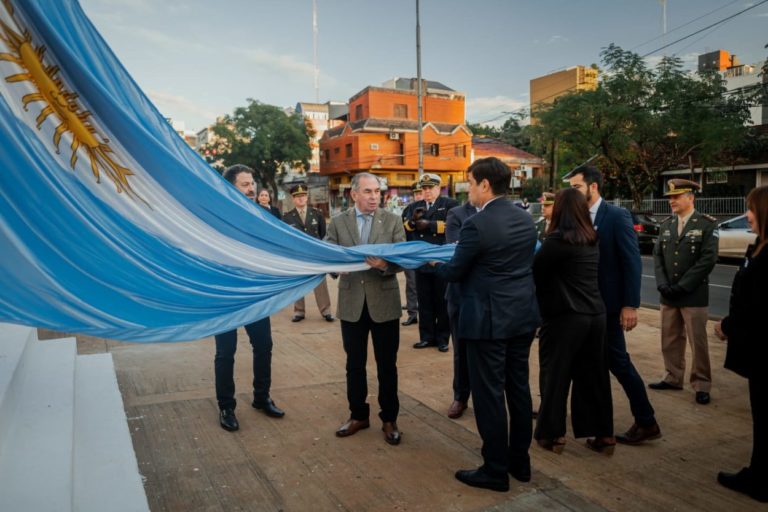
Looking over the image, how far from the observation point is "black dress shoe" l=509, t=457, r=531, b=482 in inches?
134

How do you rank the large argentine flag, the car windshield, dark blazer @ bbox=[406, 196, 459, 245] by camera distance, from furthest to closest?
the car windshield → dark blazer @ bbox=[406, 196, 459, 245] → the large argentine flag

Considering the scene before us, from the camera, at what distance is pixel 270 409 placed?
443 centimetres

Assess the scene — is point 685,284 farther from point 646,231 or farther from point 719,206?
point 719,206

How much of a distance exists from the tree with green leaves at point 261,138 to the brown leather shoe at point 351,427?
4376cm

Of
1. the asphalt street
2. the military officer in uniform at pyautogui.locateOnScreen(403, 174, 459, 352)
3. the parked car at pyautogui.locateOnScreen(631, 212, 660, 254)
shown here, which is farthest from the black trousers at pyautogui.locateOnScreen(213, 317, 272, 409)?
the parked car at pyautogui.locateOnScreen(631, 212, 660, 254)

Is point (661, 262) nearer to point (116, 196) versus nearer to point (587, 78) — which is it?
point (116, 196)

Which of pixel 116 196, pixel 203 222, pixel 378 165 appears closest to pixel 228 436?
pixel 203 222

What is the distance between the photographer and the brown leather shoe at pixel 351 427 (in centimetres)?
404

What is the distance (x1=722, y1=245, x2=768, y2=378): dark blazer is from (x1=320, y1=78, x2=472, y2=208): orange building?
1587 inches

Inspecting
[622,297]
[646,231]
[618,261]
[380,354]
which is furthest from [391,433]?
[646,231]

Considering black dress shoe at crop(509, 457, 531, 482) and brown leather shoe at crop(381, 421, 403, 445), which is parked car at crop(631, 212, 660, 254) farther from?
black dress shoe at crop(509, 457, 531, 482)

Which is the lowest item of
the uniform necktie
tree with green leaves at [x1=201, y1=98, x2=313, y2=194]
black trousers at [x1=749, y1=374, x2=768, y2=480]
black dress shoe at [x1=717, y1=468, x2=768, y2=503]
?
black dress shoe at [x1=717, y1=468, x2=768, y2=503]

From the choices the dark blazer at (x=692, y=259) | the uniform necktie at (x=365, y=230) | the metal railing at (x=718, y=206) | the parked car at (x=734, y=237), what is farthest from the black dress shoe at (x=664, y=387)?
the metal railing at (x=718, y=206)

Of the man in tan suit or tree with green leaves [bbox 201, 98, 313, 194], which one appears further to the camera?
tree with green leaves [bbox 201, 98, 313, 194]
